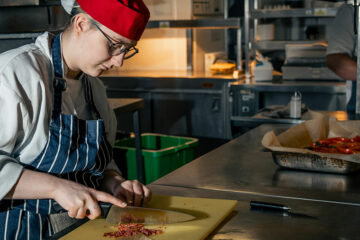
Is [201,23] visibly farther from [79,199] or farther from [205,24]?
[79,199]

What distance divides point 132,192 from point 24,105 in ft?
1.44

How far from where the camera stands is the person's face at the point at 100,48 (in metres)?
1.42

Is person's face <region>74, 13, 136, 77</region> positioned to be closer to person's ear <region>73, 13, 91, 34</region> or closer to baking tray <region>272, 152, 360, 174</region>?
person's ear <region>73, 13, 91, 34</region>

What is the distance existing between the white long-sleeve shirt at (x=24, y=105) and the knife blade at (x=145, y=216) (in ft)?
0.96

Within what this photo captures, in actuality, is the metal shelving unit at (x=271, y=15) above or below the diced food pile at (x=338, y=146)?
above

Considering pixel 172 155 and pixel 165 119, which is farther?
pixel 165 119

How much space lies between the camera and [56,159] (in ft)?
4.82

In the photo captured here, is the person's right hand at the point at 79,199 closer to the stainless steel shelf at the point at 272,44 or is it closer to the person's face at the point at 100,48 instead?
the person's face at the point at 100,48

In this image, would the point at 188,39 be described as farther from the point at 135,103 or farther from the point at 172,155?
the point at 172,155

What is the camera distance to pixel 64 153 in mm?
1484

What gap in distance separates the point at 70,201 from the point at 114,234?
0.49ft

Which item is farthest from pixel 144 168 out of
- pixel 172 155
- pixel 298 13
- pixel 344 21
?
pixel 298 13

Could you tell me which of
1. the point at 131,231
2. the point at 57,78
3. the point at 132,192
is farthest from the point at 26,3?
the point at 131,231

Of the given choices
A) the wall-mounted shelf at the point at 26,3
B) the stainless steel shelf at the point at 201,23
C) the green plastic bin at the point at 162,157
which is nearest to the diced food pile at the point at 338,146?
the green plastic bin at the point at 162,157
